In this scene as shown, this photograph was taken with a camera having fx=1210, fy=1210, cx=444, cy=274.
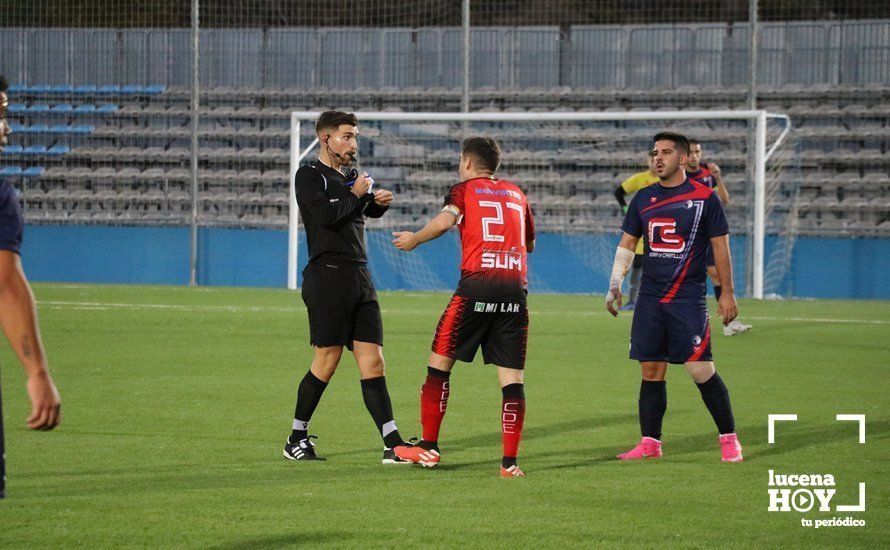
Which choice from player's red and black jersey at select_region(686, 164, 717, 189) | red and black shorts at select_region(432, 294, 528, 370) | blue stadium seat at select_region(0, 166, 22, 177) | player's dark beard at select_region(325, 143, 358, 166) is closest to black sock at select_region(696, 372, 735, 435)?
red and black shorts at select_region(432, 294, 528, 370)

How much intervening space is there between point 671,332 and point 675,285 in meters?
0.27

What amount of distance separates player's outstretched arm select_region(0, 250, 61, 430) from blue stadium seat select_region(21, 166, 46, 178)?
27.9 m

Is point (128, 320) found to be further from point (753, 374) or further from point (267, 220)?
point (267, 220)

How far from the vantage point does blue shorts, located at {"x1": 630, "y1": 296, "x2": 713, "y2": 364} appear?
22.6ft

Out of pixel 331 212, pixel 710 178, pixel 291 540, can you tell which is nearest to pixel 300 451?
pixel 331 212

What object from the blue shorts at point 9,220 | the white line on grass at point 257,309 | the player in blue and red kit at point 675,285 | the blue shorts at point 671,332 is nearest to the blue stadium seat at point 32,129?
the white line on grass at point 257,309

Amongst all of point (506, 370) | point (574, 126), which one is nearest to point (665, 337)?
point (506, 370)

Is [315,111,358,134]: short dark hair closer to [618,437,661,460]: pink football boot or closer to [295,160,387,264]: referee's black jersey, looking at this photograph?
[295,160,387,264]: referee's black jersey

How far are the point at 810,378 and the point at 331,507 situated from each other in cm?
649

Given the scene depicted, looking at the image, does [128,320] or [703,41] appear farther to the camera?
[703,41]

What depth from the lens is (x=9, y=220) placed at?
3340 mm

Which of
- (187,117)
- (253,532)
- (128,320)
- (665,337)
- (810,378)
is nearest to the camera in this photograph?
(253,532)

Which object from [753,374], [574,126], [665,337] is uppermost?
[574,126]

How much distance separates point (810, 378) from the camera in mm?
10641
